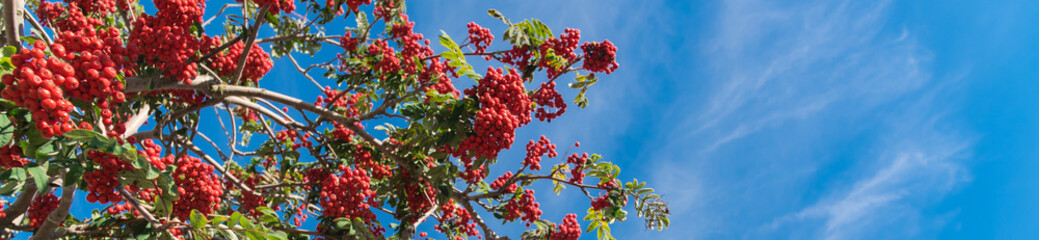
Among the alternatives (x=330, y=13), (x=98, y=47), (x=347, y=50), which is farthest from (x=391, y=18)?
(x=98, y=47)

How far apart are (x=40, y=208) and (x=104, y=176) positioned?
3238mm

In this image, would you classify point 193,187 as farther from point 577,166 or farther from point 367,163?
point 577,166

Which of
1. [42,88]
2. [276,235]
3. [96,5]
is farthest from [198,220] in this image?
[96,5]

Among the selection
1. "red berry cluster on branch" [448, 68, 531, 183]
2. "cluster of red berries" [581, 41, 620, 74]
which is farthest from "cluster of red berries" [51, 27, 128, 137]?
"cluster of red berries" [581, 41, 620, 74]

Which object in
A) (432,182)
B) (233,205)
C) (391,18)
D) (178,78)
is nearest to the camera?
Answer: (178,78)

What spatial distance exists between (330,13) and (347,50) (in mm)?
1042

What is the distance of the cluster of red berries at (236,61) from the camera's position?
6.26m

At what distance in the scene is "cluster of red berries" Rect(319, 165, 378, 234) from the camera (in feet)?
17.1

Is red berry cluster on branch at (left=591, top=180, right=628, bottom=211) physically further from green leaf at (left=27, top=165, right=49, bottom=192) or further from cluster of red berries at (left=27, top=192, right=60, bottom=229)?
cluster of red berries at (left=27, top=192, right=60, bottom=229)

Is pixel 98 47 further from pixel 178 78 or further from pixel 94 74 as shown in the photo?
pixel 178 78

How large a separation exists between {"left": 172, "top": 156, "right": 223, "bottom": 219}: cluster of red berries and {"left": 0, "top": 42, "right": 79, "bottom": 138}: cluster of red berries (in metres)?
1.33

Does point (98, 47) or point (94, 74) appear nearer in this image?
point (94, 74)

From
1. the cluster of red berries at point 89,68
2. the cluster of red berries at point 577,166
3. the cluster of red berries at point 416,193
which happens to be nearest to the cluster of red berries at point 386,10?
the cluster of red berries at point 416,193

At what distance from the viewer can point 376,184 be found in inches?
293
